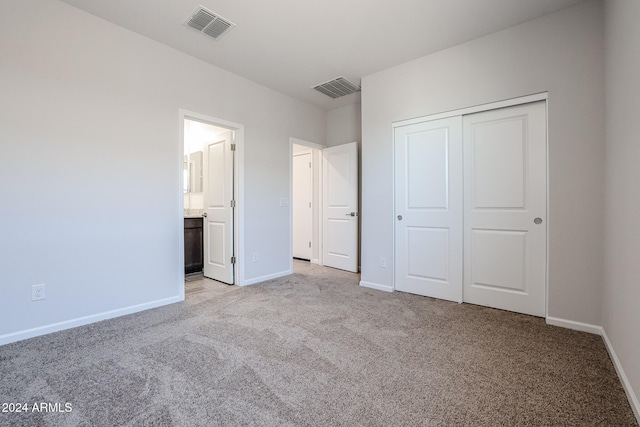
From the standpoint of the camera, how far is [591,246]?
7.41 feet

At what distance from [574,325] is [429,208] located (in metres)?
1.57

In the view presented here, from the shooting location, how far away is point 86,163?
2.43 m

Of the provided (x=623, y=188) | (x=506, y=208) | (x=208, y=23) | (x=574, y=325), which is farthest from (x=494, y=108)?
(x=208, y=23)

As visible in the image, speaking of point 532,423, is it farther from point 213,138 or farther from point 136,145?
point 213,138

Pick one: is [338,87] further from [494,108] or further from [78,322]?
[78,322]

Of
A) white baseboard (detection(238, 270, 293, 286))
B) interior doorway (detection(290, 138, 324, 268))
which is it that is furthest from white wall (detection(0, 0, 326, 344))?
interior doorway (detection(290, 138, 324, 268))

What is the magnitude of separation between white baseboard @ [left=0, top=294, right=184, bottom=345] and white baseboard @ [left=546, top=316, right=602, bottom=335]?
360 cm

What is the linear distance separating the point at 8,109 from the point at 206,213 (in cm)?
228

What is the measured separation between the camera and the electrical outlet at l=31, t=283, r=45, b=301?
2191 millimetres

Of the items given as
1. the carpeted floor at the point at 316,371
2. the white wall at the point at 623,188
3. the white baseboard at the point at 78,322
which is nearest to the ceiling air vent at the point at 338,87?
the white wall at the point at 623,188

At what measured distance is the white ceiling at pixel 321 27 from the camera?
234cm

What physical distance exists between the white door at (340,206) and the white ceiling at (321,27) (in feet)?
4.64

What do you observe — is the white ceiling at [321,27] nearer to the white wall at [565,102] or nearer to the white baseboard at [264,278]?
the white wall at [565,102]

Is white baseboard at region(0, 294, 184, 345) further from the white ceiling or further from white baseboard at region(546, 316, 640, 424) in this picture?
white baseboard at region(546, 316, 640, 424)
